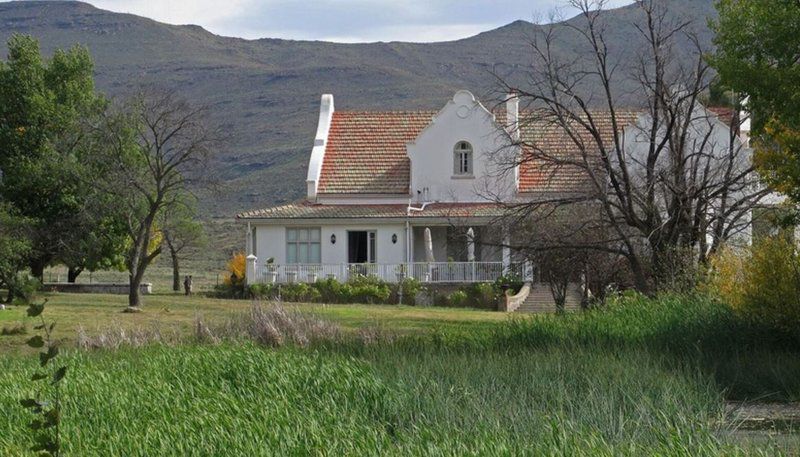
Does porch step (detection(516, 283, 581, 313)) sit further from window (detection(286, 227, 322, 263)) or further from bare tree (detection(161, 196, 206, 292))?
bare tree (detection(161, 196, 206, 292))

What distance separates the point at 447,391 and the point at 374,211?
35.1 metres

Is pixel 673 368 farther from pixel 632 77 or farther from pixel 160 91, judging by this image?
pixel 160 91

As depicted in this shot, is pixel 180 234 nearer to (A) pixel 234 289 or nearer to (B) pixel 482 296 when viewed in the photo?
(A) pixel 234 289

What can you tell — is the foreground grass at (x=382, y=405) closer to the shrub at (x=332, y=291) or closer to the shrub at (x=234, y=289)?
the shrub at (x=332, y=291)

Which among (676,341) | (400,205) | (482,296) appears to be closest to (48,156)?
(400,205)

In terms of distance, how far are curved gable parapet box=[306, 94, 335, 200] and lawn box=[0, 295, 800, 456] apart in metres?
27.7

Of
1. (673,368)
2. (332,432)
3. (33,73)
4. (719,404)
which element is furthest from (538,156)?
(33,73)

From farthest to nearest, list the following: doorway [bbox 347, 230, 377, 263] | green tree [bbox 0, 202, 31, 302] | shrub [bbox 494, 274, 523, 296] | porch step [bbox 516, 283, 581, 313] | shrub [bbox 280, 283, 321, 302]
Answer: doorway [bbox 347, 230, 377, 263]
shrub [bbox 494, 274, 523, 296]
shrub [bbox 280, 283, 321, 302]
porch step [bbox 516, 283, 581, 313]
green tree [bbox 0, 202, 31, 302]

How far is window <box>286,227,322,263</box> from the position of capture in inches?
2041

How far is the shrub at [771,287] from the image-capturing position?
2373 centimetres

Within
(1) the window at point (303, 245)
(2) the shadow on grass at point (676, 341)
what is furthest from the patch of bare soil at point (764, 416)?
(1) the window at point (303, 245)

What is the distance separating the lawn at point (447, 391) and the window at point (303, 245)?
25.8m

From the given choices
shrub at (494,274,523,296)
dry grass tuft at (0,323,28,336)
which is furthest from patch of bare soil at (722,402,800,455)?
shrub at (494,274,523,296)

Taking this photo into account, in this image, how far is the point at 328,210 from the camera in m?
51.6
